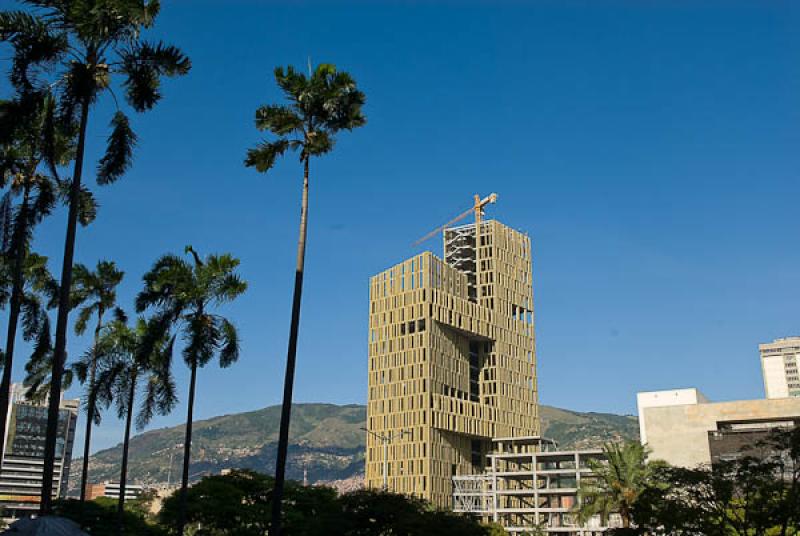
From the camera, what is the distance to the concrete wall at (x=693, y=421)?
103938 millimetres

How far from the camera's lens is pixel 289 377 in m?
26.0

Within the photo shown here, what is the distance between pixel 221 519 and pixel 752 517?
32.0 meters

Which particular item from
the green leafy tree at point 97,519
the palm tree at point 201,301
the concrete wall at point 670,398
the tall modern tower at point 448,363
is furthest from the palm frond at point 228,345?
the concrete wall at point 670,398

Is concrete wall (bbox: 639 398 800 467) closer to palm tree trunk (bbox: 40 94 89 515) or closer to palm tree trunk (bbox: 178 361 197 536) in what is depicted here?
palm tree trunk (bbox: 178 361 197 536)

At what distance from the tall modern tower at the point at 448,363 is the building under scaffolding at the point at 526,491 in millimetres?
3998

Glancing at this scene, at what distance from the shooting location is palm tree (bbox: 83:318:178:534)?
141 ft

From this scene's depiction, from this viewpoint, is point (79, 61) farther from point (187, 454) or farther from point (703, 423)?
point (703, 423)

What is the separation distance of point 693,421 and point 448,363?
131ft

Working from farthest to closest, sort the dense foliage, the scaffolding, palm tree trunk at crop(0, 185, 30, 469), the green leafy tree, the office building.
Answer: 1. the scaffolding
2. the office building
3. the green leafy tree
4. the dense foliage
5. palm tree trunk at crop(0, 185, 30, 469)

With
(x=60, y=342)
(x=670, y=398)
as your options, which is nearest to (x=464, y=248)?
(x=670, y=398)

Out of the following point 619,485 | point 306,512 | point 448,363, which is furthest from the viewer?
point 448,363

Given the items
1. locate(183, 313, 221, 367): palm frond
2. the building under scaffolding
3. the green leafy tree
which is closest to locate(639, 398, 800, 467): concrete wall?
the building under scaffolding

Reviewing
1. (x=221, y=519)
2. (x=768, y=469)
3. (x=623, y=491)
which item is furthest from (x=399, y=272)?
(x=768, y=469)

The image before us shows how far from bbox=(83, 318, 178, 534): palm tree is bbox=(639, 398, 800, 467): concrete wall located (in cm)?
8048
